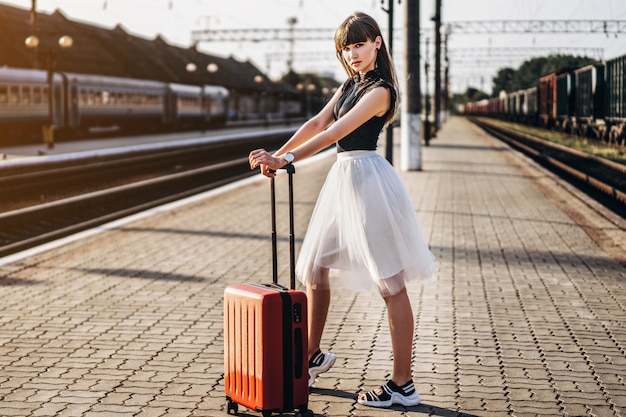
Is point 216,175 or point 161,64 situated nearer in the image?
point 216,175

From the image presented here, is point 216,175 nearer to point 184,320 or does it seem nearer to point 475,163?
point 475,163

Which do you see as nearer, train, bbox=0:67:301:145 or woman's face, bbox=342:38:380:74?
woman's face, bbox=342:38:380:74

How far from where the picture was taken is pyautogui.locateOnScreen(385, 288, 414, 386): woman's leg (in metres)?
4.05

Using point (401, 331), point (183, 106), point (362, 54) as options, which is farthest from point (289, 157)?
point (183, 106)

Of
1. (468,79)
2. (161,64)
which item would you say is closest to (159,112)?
(161,64)

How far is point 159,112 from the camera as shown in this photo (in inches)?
1969

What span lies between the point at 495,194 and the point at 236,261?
25.8 ft

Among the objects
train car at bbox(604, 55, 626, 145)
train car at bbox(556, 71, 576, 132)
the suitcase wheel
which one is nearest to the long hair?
the suitcase wheel

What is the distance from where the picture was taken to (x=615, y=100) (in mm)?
27891

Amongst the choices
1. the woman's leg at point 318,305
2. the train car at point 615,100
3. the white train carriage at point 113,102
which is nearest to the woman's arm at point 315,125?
the woman's leg at point 318,305

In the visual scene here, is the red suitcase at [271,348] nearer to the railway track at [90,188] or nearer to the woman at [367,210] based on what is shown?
the woman at [367,210]

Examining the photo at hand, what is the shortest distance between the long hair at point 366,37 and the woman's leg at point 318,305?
0.89m

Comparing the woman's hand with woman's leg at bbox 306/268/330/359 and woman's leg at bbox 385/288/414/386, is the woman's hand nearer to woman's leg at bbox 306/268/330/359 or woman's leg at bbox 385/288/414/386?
woman's leg at bbox 306/268/330/359

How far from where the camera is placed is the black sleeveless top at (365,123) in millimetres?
4012
